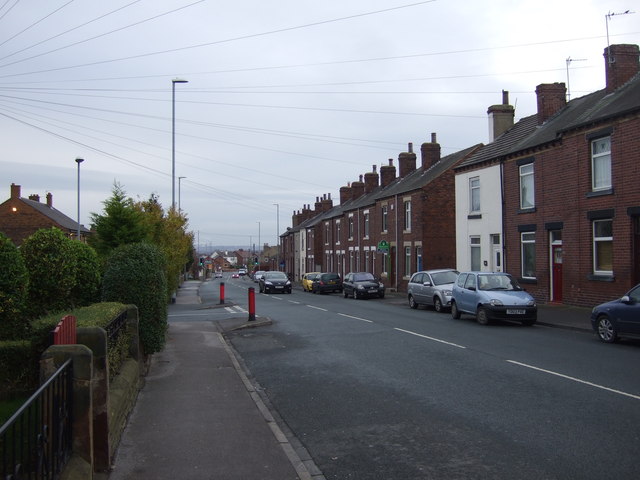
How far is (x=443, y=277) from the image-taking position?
962 inches

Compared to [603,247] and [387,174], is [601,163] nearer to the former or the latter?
[603,247]

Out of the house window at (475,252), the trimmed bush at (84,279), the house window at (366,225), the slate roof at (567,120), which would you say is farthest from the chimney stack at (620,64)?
the house window at (366,225)

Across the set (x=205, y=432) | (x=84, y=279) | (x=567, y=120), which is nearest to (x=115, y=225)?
(x=84, y=279)

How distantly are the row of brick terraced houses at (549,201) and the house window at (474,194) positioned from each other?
49mm

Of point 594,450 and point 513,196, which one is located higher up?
point 513,196

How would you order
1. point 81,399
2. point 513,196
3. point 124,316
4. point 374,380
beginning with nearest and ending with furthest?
point 81,399 → point 124,316 → point 374,380 → point 513,196

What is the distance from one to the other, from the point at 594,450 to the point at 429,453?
1.59 metres

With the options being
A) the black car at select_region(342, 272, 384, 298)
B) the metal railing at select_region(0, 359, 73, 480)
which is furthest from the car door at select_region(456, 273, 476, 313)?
the metal railing at select_region(0, 359, 73, 480)

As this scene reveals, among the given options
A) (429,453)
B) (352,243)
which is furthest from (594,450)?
(352,243)

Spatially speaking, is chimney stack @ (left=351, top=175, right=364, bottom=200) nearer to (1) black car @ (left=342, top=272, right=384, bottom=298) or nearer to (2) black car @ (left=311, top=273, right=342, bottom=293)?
(2) black car @ (left=311, top=273, right=342, bottom=293)

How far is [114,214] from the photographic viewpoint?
15.0 m

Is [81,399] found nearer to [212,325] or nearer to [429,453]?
[429,453]

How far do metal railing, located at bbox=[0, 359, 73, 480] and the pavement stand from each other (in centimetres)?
105

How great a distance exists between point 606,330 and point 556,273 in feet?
31.0
